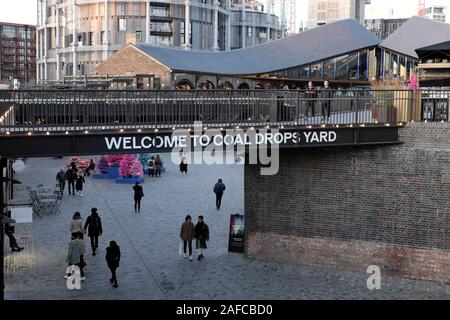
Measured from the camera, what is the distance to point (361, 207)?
17.5m

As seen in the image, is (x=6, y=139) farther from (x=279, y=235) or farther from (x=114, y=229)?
(x=114, y=229)

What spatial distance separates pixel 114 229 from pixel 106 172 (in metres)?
15.7

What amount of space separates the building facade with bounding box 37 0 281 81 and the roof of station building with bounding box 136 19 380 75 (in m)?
29.2

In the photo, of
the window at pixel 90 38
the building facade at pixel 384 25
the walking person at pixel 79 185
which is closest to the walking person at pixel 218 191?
the walking person at pixel 79 185

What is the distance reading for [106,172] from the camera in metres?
38.3

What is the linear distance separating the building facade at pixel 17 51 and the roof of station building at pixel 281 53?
111 meters

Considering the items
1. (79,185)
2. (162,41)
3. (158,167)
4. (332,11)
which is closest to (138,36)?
(162,41)

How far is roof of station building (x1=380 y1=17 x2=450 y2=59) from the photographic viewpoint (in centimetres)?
4509

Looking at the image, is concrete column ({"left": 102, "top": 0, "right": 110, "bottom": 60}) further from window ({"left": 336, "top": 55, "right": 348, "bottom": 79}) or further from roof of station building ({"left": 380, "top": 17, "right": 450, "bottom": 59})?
roof of station building ({"left": 380, "top": 17, "right": 450, "bottom": 59})

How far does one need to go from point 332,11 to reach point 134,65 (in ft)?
378

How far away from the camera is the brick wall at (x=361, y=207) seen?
16.6 metres

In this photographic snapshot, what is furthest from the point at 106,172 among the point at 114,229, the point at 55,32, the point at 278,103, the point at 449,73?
the point at 55,32

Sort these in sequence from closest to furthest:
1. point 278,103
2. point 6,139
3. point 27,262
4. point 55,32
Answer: point 6,139
point 278,103
point 27,262
point 55,32

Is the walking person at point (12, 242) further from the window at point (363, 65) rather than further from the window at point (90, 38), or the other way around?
the window at point (90, 38)
